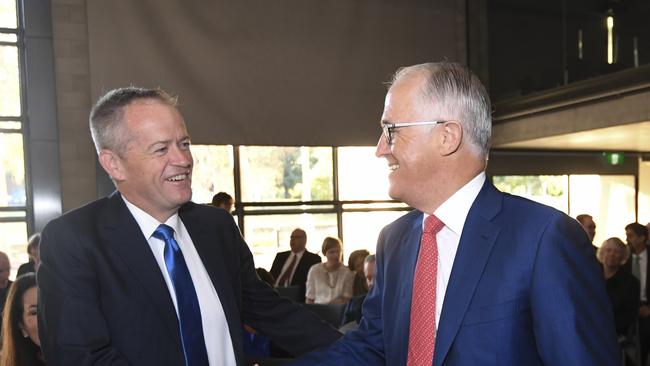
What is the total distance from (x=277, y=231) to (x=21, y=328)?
5.51 meters

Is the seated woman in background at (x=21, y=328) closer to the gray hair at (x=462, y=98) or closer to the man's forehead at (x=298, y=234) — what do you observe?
the gray hair at (x=462, y=98)

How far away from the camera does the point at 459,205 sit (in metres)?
1.49

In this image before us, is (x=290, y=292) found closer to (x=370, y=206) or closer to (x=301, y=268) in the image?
(x=301, y=268)

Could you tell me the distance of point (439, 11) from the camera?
9.12 metres

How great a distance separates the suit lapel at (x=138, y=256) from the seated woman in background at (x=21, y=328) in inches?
46.9

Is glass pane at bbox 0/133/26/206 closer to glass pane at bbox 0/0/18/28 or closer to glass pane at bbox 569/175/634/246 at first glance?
glass pane at bbox 0/0/18/28

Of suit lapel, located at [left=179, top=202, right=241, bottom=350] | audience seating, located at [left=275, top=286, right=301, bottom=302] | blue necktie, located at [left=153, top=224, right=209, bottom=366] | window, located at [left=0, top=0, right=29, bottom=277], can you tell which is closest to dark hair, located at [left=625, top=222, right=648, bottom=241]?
audience seating, located at [left=275, top=286, right=301, bottom=302]

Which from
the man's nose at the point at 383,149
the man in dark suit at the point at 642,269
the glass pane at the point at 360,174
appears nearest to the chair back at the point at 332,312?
the man in dark suit at the point at 642,269

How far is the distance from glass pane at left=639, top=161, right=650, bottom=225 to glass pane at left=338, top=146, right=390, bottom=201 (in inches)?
236

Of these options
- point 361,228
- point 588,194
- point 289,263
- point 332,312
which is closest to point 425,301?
point 332,312

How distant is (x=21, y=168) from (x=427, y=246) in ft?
21.5

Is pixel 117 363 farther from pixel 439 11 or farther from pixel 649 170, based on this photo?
pixel 649 170

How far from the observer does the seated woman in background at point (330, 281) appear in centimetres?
605

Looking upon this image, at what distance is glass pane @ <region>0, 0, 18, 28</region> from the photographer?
6.86m
